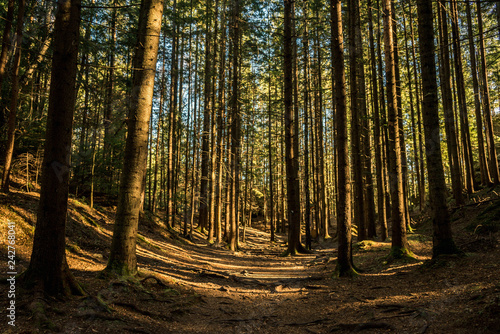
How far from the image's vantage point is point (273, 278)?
9.42 m

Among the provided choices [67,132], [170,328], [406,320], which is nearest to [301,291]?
[406,320]

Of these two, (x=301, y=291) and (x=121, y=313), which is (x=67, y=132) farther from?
(x=301, y=291)

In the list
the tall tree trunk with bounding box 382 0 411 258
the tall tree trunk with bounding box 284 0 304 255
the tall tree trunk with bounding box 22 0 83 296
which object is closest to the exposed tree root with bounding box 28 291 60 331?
the tall tree trunk with bounding box 22 0 83 296

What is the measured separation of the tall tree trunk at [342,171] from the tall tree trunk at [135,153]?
519 cm

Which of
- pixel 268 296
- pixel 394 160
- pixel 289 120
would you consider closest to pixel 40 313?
pixel 268 296

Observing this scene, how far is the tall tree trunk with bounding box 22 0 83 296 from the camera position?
425 cm

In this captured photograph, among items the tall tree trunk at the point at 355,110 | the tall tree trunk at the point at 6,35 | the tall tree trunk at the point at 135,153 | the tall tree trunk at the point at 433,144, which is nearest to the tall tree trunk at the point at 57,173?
the tall tree trunk at the point at 135,153

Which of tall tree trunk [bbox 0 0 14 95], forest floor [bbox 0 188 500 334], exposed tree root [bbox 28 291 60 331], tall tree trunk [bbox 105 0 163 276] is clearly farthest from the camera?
tall tree trunk [bbox 0 0 14 95]

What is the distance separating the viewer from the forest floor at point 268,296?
397cm

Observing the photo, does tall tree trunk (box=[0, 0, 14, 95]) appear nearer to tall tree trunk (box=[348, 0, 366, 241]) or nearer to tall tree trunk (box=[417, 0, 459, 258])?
tall tree trunk (box=[417, 0, 459, 258])

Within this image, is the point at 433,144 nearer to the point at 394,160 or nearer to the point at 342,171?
the point at 342,171

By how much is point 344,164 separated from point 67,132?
689 cm

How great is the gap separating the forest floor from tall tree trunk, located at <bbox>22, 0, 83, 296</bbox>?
1.03 feet

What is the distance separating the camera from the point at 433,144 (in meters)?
7.35
